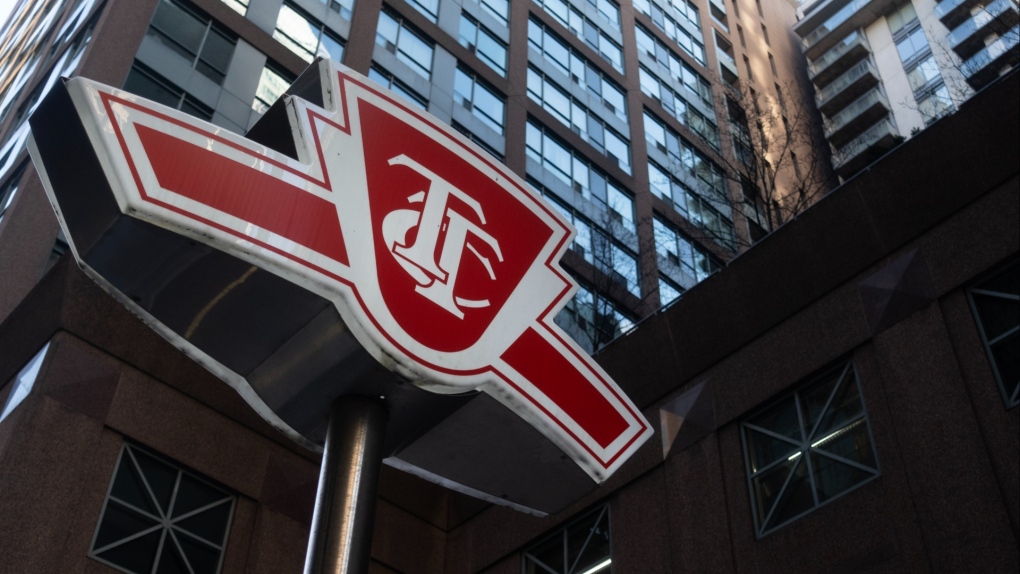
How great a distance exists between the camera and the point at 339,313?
5727mm

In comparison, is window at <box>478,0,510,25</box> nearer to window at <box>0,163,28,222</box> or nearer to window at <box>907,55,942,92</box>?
window at <box>0,163,28,222</box>

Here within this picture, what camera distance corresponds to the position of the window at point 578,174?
35.3 m

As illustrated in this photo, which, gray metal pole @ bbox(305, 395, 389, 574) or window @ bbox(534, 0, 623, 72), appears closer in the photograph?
gray metal pole @ bbox(305, 395, 389, 574)

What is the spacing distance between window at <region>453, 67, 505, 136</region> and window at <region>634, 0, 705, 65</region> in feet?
50.9

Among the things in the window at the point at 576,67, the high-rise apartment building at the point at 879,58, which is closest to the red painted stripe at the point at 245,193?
the window at the point at 576,67

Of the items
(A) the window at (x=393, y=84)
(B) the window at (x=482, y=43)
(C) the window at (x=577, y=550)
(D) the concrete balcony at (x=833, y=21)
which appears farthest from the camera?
(D) the concrete balcony at (x=833, y=21)

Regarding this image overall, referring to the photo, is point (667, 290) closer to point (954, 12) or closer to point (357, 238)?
point (954, 12)

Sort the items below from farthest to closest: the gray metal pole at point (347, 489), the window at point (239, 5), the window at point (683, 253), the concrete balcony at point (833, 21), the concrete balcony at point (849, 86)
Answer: the concrete balcony at point (833, 21)
the concrete balcony at point (849, 86)
the window at point (683, 253)
the window at point (239, 5)
the gray metal pole at point (347, 489)

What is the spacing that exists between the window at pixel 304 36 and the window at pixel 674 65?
1872 cm

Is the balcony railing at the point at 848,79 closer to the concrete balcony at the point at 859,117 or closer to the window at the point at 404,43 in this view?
the concrete balcony at the point at 859,117

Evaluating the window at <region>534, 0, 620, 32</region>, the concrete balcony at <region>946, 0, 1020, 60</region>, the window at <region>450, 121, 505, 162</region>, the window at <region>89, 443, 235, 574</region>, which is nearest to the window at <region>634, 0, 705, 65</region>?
the window at <region>534, 0, 620, 32</region>

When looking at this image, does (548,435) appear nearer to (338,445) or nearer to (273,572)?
(338,445)

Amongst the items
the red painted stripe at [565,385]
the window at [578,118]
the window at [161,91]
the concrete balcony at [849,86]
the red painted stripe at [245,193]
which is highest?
the concrete balcony at [849,86]

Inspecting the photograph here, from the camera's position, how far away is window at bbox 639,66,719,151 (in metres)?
43.9
